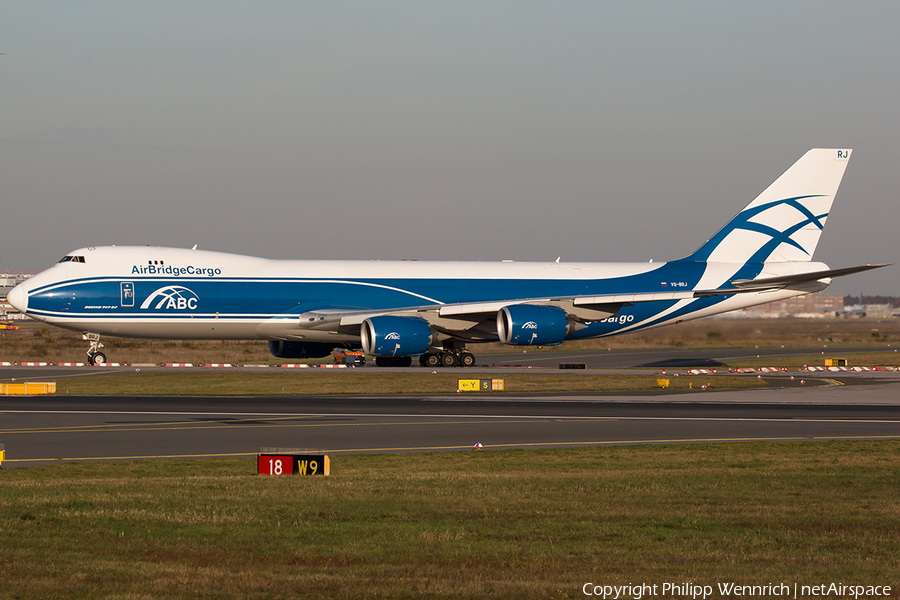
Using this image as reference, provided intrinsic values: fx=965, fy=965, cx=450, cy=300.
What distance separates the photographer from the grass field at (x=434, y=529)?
8.38m

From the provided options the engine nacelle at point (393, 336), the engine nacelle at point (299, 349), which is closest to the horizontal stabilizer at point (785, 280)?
the engine nacelle at point (393, 336)

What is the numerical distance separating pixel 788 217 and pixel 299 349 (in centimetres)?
2678

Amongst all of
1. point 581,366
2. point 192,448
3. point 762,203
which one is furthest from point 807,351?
point 192,448

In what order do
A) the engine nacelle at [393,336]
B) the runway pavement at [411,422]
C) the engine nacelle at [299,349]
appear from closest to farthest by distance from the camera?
the runway pavement at [411,422] → the engine nacelle at [393,336] → the engine nacelle at [299,349]

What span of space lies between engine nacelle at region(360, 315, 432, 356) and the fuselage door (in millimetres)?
10524

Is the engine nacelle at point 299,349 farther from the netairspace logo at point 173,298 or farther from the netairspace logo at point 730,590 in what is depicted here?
the netairspace logo at point 730,590

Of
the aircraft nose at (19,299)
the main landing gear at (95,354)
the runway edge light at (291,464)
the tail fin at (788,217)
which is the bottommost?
the runway edge light at (291,464)

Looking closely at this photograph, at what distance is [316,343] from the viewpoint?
48.4 metres

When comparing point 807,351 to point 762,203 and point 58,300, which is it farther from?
point 58,300

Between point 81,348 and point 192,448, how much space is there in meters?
51.4

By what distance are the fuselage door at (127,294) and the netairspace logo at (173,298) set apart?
62 centimetres

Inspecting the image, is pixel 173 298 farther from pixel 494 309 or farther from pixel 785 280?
pixel 785 280

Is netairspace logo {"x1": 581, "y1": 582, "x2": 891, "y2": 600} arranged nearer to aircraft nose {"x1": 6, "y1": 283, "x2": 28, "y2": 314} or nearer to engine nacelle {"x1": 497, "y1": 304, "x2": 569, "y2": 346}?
engine nacelle {"x1": 497, "y1": 304, "x2": 569, "y2": 346}

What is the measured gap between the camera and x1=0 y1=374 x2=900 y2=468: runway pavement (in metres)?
20.4
